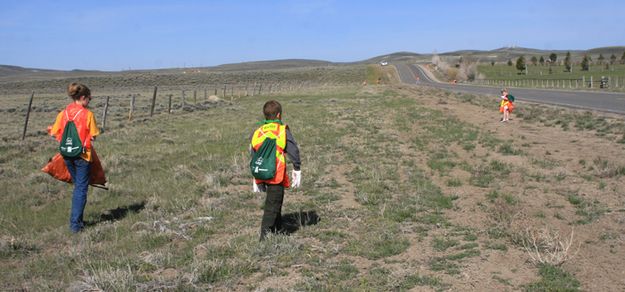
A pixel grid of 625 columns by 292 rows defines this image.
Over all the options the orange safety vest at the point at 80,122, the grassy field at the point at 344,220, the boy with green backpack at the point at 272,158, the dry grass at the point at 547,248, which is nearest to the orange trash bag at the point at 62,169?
the orange safety vest at the point at 80,122

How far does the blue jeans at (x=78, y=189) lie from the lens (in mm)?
6965

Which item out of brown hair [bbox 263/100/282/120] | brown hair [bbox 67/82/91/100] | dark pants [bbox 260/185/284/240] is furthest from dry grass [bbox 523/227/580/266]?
brown hair [bbox 67/82/91/100]

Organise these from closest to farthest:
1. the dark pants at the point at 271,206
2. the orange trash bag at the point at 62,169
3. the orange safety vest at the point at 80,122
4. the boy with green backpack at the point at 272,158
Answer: the boy with green backpack at the point at 272,158
the dark pants at the point at 271,206
the orange safety vest at the point at 80,122
the orange trash bag at the point at 62,169

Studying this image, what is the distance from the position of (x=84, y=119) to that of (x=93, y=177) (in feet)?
2.82

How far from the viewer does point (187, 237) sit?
21.3 feet

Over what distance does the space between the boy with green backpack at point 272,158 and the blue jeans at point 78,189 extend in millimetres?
2499

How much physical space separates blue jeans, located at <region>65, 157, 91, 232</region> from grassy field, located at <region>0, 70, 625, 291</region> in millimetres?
195

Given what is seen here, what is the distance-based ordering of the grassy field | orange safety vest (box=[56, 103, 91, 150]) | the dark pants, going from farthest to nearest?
orange safety vest (box=[56, 103, 91, 150]), the dark pants, the grassy field

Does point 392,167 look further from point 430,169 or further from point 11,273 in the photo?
point 11,273

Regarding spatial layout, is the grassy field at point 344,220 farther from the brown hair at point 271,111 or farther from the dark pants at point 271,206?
the brown hair at point 271,111

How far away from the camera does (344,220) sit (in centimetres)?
714

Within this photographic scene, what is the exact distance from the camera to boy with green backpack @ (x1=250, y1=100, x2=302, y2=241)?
587 cm

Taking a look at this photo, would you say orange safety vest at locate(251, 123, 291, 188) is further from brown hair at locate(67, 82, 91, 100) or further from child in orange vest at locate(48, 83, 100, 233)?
brown hair at locate(67, 82, 91, 100)

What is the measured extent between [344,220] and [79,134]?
3.58m
